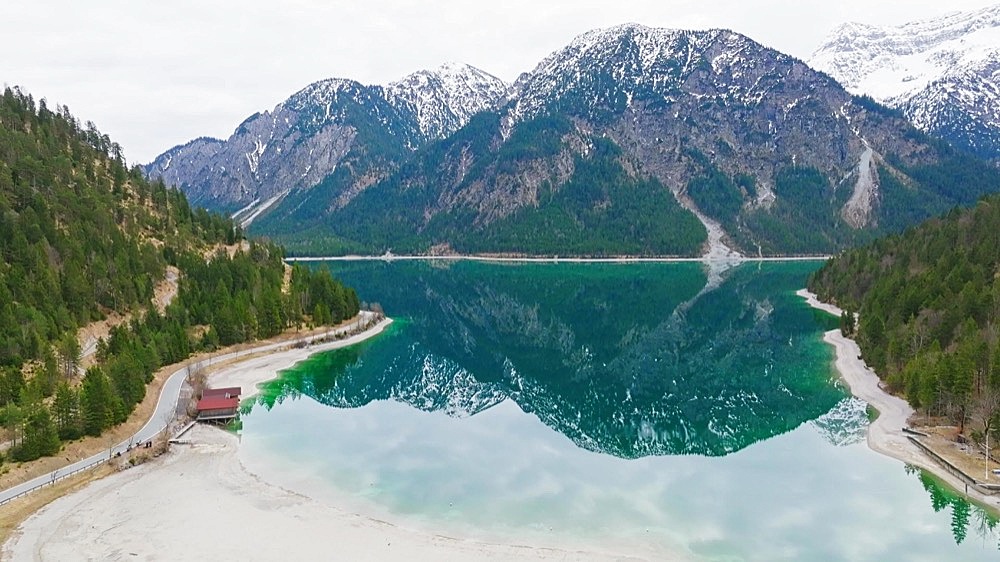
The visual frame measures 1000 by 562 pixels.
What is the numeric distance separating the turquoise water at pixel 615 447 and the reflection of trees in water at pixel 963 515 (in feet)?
0.53

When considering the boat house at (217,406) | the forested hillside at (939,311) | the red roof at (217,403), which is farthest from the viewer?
the red roof at (217,403)

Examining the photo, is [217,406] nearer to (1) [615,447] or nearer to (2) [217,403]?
(2) [217,403]

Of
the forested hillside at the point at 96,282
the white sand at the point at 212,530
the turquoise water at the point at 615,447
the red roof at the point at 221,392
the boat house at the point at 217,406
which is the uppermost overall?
the forested hillside at the point at 96,282

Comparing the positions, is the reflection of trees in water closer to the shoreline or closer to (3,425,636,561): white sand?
the shoreline

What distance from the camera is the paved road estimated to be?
160 ft

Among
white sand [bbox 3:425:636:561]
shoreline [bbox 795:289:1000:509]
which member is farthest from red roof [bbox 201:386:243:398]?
shoreline [bbox 795:289:1000:509]

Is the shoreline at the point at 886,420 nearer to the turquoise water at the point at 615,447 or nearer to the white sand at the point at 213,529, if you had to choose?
the turquoise water at the point at 615,447

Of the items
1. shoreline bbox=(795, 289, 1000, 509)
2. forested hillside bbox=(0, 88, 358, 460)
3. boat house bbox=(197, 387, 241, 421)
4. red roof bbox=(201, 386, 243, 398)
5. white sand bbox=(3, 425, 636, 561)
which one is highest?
forested hillside bbox=(0, 88, 358, 460)

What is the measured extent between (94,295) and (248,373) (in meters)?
23.0

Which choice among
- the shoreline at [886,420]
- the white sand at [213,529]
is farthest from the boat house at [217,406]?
the shoreline at [886,420]

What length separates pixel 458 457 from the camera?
60.4 m

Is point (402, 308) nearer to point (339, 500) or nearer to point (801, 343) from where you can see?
point (801, 343)

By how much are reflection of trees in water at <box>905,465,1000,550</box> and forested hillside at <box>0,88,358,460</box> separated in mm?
63369

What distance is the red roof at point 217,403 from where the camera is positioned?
68.8 meters
